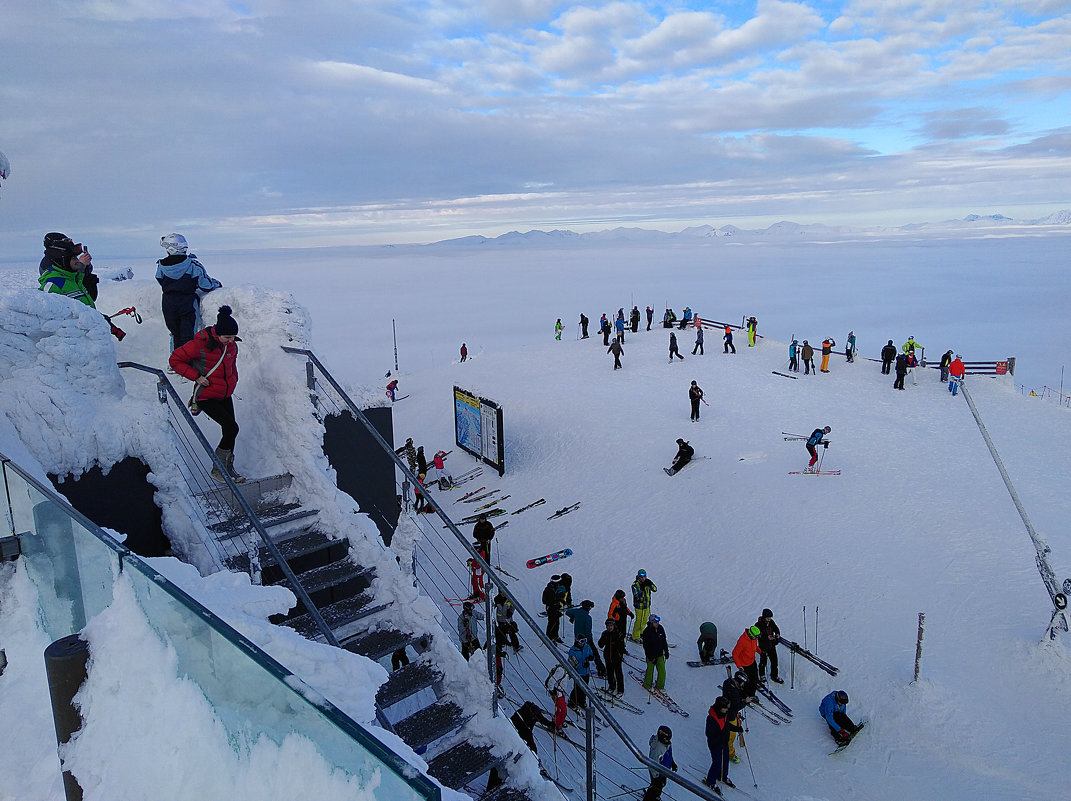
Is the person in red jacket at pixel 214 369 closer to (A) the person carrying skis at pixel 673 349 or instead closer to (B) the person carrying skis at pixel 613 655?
(B) the person carrying skis at pixel 613 655

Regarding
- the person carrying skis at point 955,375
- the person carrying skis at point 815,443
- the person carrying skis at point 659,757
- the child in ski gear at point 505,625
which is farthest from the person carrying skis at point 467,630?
the person carrying skis at point 955,375

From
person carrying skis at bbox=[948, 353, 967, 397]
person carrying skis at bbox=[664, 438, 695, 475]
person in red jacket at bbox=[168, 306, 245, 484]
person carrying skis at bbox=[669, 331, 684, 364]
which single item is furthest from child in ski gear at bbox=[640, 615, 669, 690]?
person carrying skis at bbox=[669, 331, 684, 364]

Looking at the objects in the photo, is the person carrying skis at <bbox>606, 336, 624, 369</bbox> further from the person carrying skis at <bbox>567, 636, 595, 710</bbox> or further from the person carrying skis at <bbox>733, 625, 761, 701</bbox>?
the person carrying skis at <bbox>567, 636, 595, 710</bbox>

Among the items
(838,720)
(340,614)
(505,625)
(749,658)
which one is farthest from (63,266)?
(838,720)

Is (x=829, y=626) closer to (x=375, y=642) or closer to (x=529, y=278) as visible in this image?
(x=375, y=642)

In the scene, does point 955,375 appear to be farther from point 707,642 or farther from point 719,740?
point 719,740
